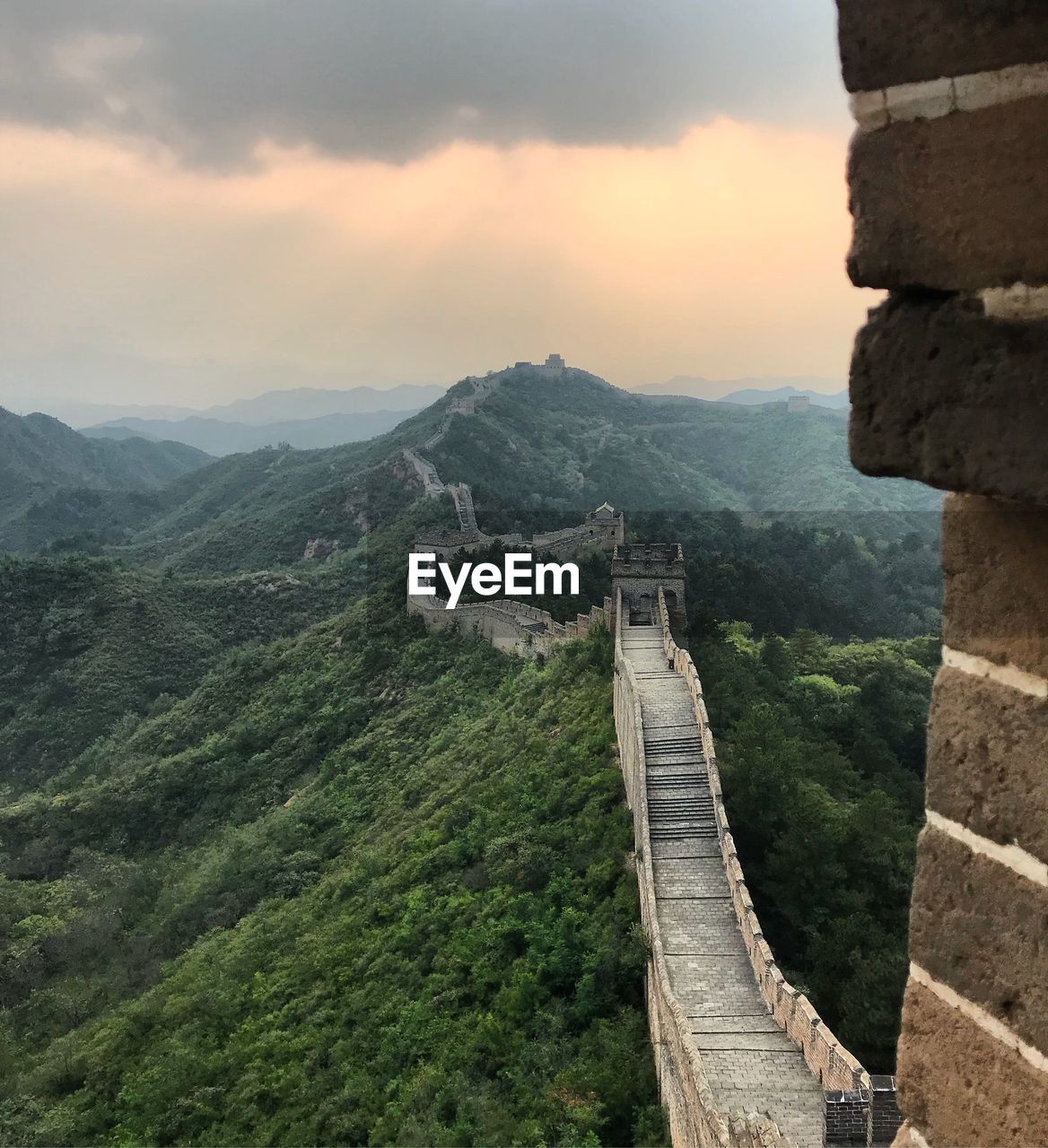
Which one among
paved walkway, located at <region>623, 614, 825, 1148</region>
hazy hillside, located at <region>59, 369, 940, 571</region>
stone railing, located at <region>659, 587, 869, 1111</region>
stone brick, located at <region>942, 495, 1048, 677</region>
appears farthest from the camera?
hazy hillside, located at <region>59, 369, 940, 571</region>

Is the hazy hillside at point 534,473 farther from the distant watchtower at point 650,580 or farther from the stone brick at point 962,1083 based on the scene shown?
the stone brick at point 962,1083

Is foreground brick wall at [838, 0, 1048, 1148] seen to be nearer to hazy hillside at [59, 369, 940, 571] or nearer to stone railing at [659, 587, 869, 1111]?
stone railing at [659, 587, 869, 1111]

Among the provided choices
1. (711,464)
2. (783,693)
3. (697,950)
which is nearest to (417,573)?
(783,693)

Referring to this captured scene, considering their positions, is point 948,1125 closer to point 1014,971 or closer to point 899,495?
point 1014,971

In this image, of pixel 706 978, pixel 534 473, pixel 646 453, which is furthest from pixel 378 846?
pixel 646 453

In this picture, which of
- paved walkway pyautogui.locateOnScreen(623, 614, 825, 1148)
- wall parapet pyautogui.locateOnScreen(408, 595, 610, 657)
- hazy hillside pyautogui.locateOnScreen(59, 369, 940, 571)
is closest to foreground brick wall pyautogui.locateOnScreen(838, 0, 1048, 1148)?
paved walkway pyautogui.locateOnScreen(623, 614, 825, 1148)

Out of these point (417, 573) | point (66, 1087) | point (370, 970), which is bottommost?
point (66, 1087)

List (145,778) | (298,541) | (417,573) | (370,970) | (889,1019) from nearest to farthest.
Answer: (889,1019), (370,970), (145,778), (417,573), (298,541)

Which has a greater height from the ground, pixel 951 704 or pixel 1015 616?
pixel 1015 616
